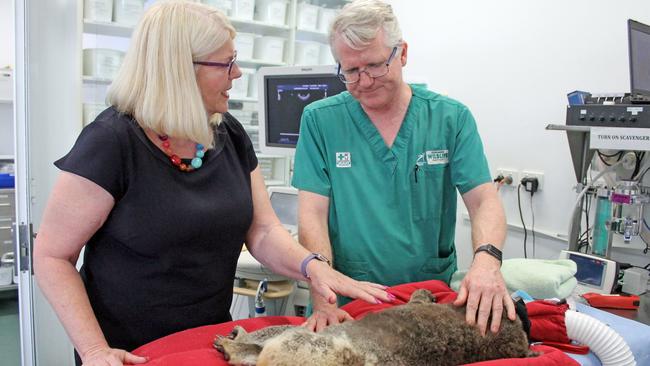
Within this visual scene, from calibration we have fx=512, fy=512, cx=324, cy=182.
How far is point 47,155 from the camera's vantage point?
2.16 m

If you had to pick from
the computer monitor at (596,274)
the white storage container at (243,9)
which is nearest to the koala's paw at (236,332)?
the computer monitor at (596,274)

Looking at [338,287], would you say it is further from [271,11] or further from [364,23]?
[271,11]

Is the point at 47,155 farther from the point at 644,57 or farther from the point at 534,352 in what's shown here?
the point at 644,57

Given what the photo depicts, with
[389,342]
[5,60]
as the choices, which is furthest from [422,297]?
[5,60]

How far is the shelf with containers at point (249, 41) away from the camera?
10.4 ft

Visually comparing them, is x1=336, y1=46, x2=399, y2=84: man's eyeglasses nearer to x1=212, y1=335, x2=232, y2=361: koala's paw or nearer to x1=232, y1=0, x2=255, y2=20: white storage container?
x1=212, y1=335, x2=232, y2=361: koala's paw

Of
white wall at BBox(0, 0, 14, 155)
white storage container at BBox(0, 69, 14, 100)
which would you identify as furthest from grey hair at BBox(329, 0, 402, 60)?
white wall at BBox(0, 0, 14, 155)

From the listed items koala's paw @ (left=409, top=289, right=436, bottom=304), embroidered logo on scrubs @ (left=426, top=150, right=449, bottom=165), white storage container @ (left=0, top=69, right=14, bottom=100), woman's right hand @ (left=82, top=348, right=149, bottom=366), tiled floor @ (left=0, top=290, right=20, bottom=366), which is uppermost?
white storage container @ (left=0, top=69, right=14, bottom=100)

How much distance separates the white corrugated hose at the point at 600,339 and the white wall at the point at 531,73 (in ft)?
4.99

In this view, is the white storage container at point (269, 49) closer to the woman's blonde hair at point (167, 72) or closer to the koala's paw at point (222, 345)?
the woman's blonde hair at point (167, 72)

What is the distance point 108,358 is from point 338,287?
470 mm

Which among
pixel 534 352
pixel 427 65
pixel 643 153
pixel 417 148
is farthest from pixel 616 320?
pixel 427 65

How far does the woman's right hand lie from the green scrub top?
63 cm

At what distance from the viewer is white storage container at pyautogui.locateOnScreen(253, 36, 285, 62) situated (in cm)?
378
